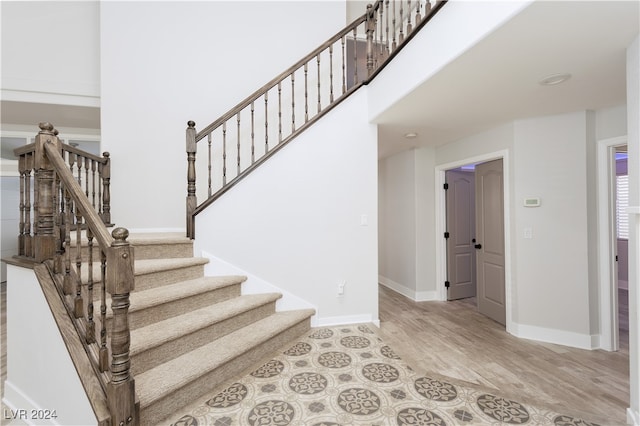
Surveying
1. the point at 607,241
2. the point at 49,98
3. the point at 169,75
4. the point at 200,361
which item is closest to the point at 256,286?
the point at 200,361

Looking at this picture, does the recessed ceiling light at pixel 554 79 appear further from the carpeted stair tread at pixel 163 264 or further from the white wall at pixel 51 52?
the white wall at pixel 51 52

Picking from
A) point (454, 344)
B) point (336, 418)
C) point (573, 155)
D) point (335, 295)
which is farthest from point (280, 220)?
point (573, 155)

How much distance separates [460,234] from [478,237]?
1.77ft

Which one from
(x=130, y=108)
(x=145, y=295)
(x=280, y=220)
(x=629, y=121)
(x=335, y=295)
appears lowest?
(x=335, y=295)

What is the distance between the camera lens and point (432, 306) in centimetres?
445

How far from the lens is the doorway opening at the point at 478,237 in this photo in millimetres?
3865

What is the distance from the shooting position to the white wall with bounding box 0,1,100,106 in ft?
13.0

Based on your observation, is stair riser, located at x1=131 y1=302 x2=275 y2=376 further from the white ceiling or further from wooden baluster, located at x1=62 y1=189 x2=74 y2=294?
the white ceiling

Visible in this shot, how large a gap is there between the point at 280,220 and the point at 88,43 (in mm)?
3924

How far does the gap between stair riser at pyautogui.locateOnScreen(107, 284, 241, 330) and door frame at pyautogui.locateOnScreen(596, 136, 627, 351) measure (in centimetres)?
384

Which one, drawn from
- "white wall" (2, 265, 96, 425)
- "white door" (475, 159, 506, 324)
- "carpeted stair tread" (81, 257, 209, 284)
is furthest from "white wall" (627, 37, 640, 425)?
"carpeted stair tread" (81, 257, 209, 284)

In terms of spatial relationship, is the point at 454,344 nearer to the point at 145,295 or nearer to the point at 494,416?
the point at 494,416

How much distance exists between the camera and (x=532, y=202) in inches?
132

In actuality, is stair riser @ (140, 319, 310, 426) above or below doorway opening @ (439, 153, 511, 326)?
below
